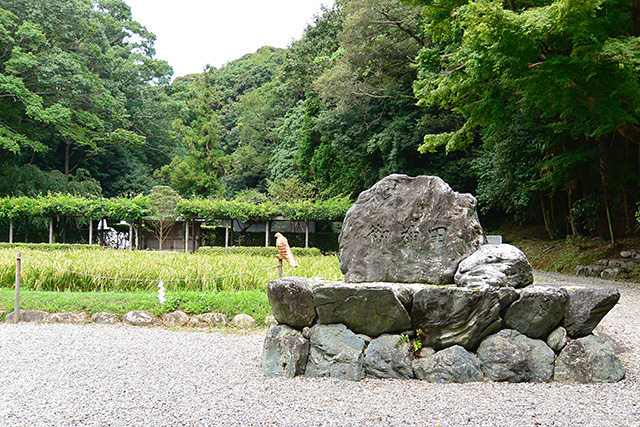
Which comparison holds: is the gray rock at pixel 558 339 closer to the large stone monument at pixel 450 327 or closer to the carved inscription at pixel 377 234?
the large stone monument at pixel 450 327

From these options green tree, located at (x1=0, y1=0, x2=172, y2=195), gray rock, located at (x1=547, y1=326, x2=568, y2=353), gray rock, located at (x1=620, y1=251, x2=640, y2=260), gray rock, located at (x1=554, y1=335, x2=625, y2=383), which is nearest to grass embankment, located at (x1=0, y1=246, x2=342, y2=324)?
gray rock, located at (x1=547, y1=326, x2=568, y2=353)

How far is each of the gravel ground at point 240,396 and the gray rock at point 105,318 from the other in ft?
4.62

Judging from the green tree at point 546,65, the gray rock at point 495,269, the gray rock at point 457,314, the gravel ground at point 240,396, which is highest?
the green tree at point 546,65

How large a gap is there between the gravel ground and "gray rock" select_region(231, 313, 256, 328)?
1172 millimetres

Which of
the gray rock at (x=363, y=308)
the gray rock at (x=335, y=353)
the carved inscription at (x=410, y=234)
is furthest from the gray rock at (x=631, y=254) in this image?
the gray rock at (x=335, y=353)

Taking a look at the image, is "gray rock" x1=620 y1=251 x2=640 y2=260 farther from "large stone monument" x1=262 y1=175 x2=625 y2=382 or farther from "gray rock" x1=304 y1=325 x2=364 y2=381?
"gray rock" x1=304 y1=325 x2=364 y2=381

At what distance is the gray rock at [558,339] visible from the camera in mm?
4184

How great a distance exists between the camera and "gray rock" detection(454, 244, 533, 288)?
14.0ft

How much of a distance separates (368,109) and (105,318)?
1795 cm

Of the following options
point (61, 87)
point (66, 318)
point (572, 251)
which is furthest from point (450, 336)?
point (61, 87)

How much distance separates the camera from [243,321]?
6469 millimetres

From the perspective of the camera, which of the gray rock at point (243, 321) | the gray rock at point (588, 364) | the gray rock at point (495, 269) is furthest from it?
A: the gray rock at point (243, 321)

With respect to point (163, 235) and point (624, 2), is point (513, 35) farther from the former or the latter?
point (163, 235)

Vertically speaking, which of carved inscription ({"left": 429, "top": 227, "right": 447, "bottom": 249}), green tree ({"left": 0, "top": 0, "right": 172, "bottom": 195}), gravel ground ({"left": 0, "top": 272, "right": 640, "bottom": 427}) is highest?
green tree ({"left": 0, "top": 0, "right": 172, "bottom": 195})
